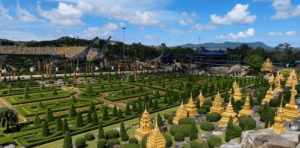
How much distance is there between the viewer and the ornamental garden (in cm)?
4450

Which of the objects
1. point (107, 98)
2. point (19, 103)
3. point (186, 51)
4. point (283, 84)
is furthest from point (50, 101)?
point (186, 51)

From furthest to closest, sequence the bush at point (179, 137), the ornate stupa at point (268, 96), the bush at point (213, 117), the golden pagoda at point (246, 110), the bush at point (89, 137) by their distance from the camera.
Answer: the ornate stupa at point (268, 96), the golden pagoda at point (246, 110), the bush at point (213, 117), the bush at point (89, 137), the bush at point (179, 137)

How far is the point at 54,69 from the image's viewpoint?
119 meters

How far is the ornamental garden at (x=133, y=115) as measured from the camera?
44.5 metres

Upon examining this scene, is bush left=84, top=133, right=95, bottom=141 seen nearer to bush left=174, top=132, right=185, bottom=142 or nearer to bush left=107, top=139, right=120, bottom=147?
bush left=107, top=139, right=120, bottom=147

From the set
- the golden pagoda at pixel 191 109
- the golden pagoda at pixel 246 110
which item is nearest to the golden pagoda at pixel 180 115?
the golden pagoda at pixel 191 109

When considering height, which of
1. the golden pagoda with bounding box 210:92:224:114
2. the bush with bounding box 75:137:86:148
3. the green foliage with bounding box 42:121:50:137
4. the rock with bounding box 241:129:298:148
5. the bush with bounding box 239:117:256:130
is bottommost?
the bush with bounding box 75:137:86:148

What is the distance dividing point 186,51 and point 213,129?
122 meters

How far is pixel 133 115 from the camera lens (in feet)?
194

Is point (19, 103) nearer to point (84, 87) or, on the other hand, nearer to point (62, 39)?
point (84, 87)

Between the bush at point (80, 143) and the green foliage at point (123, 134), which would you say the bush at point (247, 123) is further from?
the bush at point (80, 143)

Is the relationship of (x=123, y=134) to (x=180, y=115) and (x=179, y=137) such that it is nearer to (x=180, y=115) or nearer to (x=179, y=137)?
(x=179, y=137)

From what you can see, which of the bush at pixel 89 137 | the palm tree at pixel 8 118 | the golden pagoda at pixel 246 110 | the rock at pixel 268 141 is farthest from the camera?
the golden pagoda at pixel 246 110

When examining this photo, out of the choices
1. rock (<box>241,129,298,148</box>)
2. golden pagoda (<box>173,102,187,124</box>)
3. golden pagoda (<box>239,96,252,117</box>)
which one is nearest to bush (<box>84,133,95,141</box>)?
golden pagoda (<box>173,102,187,124</box>)
